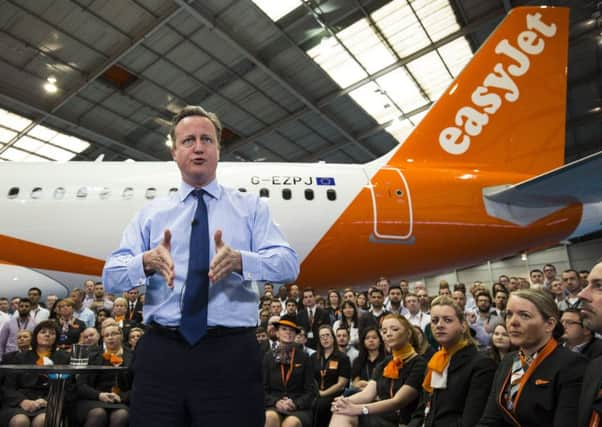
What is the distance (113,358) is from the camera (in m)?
5.21

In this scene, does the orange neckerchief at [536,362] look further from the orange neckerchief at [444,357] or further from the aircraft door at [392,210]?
the aircraft door at [392,210]

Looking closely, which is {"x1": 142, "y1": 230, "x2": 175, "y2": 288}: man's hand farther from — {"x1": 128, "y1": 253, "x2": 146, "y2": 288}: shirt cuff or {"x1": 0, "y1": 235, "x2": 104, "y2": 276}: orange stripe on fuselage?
{"x1": 0, "y1": 235, "x2": 104, "y2": 276}: orange stripe on fuselage

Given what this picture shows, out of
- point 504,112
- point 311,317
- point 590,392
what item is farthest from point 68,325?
point 504,112

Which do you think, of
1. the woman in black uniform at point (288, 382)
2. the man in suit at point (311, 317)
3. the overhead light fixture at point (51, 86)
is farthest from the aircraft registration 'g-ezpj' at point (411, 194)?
the overhead light fixture at point (51, 86)

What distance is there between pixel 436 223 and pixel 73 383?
17.7 feet

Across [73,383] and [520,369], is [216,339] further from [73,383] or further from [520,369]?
[73,383]

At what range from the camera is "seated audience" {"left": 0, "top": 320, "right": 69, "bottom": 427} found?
4566 mm

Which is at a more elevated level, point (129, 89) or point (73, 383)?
point (129, 89)

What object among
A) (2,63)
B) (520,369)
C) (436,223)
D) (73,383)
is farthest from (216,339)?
(2,63)

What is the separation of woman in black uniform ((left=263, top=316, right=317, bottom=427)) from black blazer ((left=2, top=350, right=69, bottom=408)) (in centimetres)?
230

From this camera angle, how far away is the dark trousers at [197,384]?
132cm

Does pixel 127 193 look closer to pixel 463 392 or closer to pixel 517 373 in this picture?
pixel 463 392

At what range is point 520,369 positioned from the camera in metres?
2.66

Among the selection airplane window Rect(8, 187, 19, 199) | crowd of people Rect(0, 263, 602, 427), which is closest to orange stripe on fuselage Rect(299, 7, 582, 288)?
crowd of people Rect(0, 263, 602, 427)
